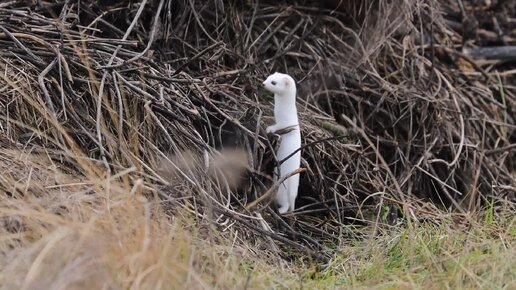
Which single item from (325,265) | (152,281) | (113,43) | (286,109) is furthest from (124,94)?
(152,281)

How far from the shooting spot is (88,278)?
275cm

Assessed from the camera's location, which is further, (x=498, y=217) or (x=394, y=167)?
(x=394, y=167)

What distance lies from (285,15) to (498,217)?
165cm

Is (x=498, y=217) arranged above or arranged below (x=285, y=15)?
below

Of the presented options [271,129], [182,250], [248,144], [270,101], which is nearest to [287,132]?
[271,129]

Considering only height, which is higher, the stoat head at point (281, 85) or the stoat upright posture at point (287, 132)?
the stoat head at point (281, 85)

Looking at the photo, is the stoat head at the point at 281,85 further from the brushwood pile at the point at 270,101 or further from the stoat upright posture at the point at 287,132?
the brushwood pile at the point at 270,101

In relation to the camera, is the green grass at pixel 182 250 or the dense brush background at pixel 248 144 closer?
the green grass at pixel 182 250

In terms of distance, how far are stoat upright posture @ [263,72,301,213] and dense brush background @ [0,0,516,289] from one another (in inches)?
3.0

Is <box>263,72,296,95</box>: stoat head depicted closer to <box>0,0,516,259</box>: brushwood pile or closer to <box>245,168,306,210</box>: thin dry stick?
<box>0,0,516,259</box>: brushwood pile

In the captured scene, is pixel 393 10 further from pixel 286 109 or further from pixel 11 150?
pixel 11 150

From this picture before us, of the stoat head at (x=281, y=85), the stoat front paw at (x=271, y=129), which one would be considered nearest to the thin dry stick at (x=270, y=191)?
the stoat front paw at (x=271, y=129)

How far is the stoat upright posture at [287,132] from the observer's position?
13.9 ft

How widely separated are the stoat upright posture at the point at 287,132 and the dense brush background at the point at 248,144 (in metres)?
0.08
